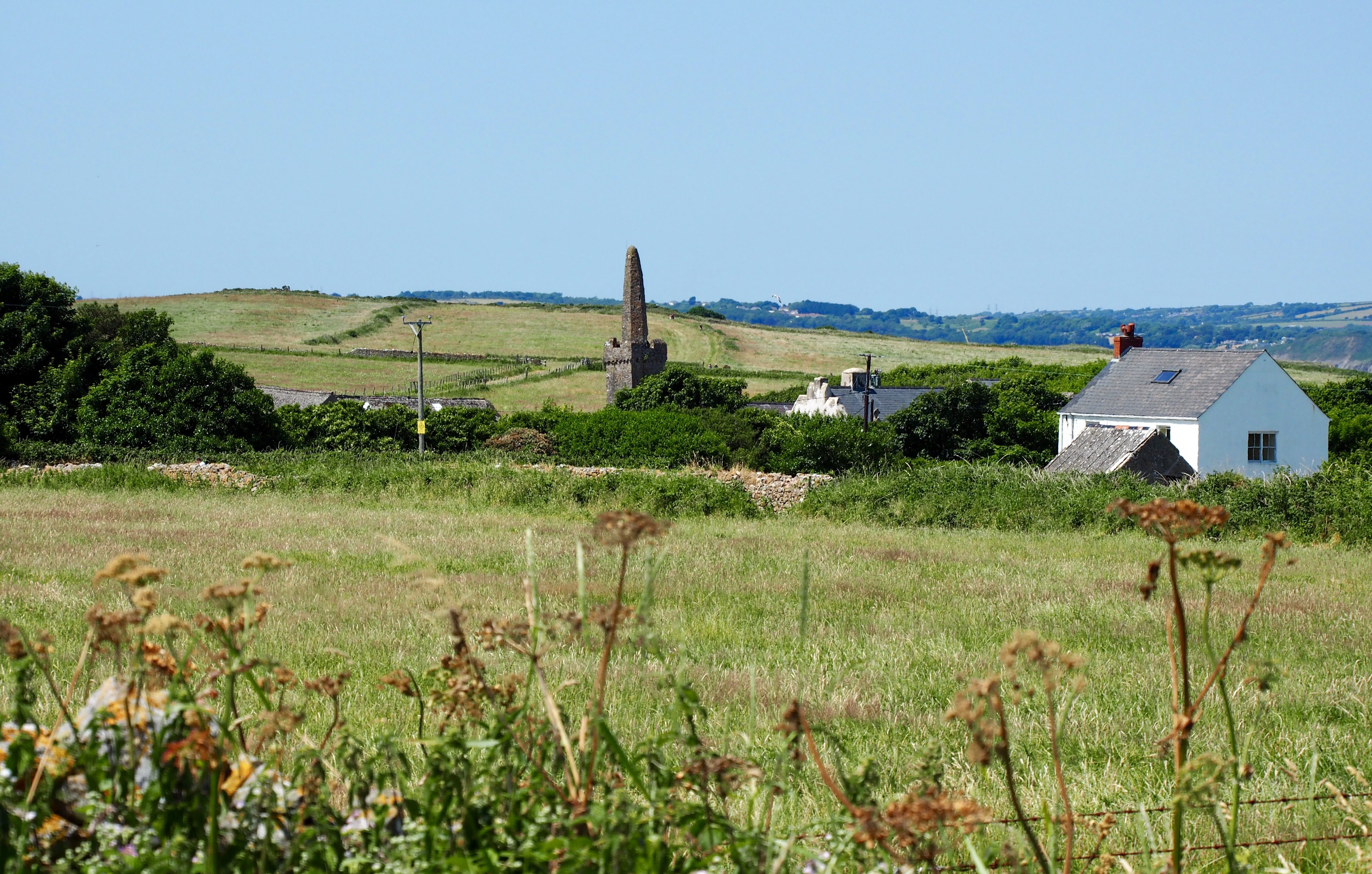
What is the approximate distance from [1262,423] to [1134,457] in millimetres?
17990

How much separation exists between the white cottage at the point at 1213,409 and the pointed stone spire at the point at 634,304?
28.5m

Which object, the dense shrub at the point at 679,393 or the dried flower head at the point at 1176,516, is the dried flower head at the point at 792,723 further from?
the dense shrub at the point at 679,393

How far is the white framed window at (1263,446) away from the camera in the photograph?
4166cm

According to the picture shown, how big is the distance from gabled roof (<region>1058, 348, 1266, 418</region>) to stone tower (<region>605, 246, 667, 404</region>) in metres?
27.1

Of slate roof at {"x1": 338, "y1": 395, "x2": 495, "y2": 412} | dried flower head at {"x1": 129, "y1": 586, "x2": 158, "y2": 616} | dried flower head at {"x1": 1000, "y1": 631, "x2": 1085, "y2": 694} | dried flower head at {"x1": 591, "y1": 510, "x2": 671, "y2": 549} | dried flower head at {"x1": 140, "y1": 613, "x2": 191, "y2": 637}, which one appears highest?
dried flower head at {"x1": 591, "y1": 510, "x2": 671, "y2": 549}

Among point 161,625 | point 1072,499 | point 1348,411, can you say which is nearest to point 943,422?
point 1348,411

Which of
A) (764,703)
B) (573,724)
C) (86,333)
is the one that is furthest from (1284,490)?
(86,333)

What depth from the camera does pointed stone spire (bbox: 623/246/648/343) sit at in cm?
6494

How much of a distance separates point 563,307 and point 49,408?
99.4m

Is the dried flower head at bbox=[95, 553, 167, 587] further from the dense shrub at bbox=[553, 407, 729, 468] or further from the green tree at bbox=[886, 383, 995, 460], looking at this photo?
the green tree at bbox=[886, 383, 995, 460]

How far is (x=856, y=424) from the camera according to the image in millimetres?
38094

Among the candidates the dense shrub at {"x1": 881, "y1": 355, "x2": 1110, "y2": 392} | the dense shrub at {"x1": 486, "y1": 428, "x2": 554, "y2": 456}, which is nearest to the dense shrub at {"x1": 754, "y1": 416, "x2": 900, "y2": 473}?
the dense shrub at {"x1": 486, "y1": 428, "x2": 554, "y2": 456}

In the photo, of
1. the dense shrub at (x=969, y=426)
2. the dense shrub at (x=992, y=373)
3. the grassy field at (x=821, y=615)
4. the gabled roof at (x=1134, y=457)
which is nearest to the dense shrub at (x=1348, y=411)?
the dense shrub at (x=992, y=373)

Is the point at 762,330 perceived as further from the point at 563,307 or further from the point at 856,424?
the point at 856,424
